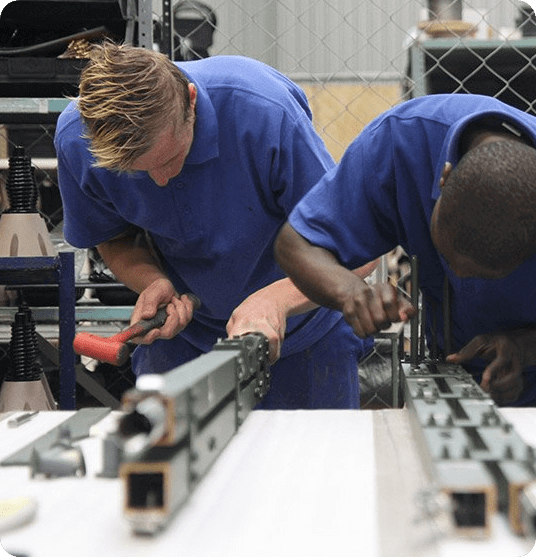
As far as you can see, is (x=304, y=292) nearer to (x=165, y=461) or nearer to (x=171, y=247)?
(x=171, y=247)

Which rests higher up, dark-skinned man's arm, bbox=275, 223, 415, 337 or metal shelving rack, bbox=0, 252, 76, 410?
dark-skinned man's arm, bbox=275, 223, 415, 337

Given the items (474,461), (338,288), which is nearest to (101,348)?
(338,288)

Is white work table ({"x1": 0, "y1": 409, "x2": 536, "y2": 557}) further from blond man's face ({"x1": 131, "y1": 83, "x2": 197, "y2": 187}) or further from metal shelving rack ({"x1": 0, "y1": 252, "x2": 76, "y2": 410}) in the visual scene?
metal shelving rack ({"x1": 0, "y1": 252, "x2": 76, "y2": 410})

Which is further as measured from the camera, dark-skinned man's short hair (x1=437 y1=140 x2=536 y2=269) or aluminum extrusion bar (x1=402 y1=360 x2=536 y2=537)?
dark-skinned man's short hair (x1=437 y1=140 x2=536 y2=269)

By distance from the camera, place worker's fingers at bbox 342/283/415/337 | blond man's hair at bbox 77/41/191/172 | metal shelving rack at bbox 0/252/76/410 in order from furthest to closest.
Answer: metal shelving rack at bbox 0/252/76/410 < blond man's hair at bbox 77/41/191/172 < worker's fingers at bbox 342/283/415/337

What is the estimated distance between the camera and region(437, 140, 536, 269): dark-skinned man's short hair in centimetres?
89

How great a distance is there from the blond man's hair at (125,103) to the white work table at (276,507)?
448 millimetres

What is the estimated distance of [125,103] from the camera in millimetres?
1152

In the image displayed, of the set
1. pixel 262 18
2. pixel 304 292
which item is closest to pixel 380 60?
pixel 262 18

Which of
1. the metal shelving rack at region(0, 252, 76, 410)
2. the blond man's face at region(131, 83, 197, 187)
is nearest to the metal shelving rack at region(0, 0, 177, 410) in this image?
the metal shelving rack at region(0, 252, 76, 410)

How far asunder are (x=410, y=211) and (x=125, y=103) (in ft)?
1.42

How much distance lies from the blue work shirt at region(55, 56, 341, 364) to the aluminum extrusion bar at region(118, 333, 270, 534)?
66 cm

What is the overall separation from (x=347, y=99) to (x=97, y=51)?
2.11 meters

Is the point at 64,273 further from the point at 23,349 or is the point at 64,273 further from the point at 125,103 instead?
the point at 125,103
